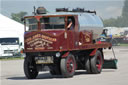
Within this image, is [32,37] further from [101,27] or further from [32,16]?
[101,27]

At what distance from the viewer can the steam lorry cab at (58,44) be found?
18.1 m

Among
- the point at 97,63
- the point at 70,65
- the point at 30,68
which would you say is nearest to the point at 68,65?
the point at 70,65

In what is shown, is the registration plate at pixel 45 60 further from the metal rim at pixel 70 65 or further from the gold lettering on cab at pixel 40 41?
the metal rim at pixel 70 65

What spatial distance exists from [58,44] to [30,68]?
188 cm

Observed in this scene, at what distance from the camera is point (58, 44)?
18.0m

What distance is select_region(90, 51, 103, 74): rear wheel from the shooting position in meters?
19.8

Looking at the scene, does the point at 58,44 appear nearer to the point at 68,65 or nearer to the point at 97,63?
the point at 68,65

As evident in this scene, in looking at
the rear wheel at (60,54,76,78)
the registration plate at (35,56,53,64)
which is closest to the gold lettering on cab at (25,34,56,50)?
the registration plate at (35,56,53,64)

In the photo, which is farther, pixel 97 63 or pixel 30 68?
pixel 97 63

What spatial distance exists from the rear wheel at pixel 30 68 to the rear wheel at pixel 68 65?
1578 mm

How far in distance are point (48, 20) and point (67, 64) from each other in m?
2.05

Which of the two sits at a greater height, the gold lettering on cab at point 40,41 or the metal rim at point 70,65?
the gold lettering on cab at point 40,41

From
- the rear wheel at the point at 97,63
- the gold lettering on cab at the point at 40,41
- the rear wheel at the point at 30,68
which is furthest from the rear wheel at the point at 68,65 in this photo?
the rear wheel at the point at 30,68

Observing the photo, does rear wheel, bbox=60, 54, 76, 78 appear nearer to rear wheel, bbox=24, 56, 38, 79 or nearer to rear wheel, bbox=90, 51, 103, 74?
rear wheel, bbox=90, 51, 103, 74
